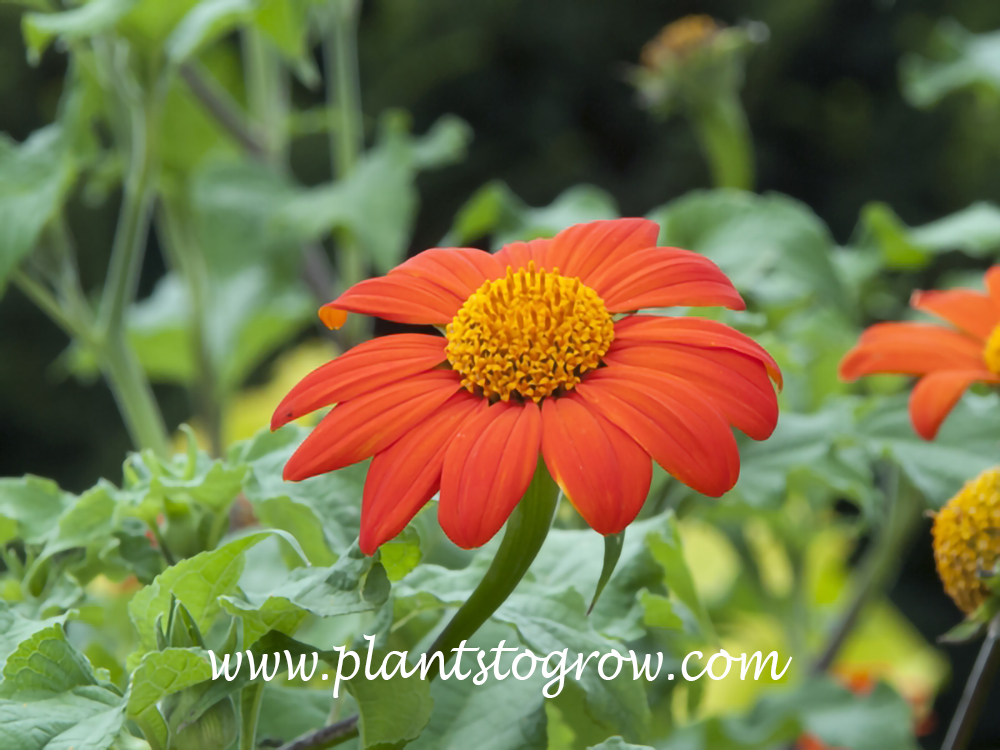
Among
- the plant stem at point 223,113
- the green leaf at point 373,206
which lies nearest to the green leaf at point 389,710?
the green leaf at point 373,206

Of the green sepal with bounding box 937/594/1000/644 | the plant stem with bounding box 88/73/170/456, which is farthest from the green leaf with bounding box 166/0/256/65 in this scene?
the green sepal with bounding box 937/594/1000/644

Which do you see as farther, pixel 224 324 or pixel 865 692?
pixel 224 324

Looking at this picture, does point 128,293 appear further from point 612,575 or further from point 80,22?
point 612,575

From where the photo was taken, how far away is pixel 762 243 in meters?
0.49

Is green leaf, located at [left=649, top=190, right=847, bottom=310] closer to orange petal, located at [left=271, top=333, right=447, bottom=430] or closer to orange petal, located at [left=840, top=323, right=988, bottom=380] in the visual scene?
orange petal, located at [left=840, top=323, right=988, bottom=380]

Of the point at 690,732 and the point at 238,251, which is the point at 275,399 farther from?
the point at 690,732

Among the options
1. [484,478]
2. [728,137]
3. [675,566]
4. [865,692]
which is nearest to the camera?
[484,478]

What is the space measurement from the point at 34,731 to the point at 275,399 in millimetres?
914

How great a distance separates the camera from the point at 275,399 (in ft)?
3.67

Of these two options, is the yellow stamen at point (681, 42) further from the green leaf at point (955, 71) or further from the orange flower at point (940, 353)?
the orange flower at point (940, 353)

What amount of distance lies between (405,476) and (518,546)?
3 cm

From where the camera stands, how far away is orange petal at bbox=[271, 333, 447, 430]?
0.79 ft

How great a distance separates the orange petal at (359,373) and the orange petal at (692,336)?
49 mm

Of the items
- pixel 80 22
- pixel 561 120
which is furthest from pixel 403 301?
pixel 561 120
